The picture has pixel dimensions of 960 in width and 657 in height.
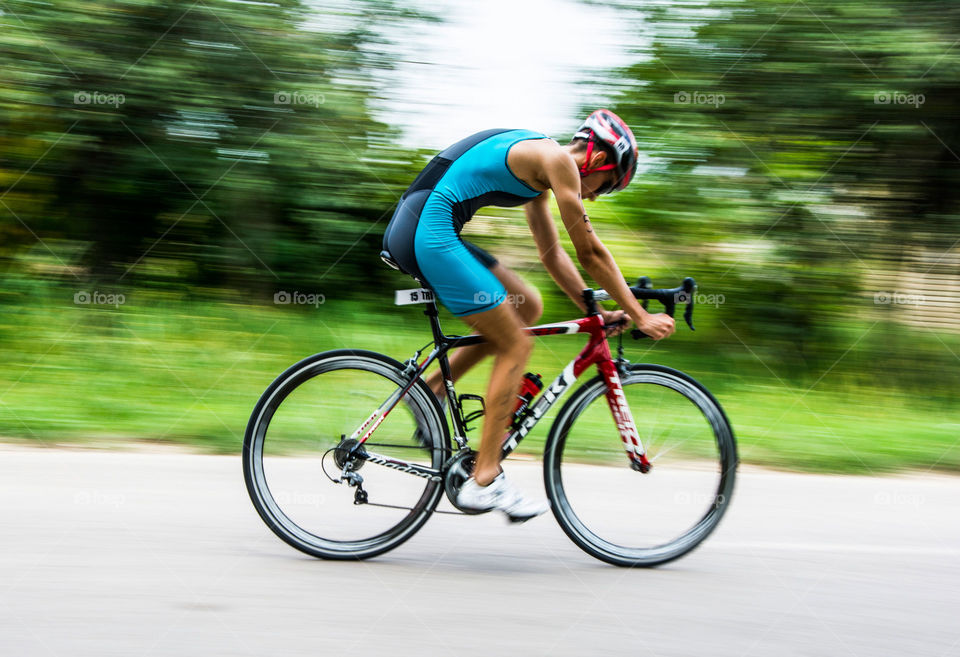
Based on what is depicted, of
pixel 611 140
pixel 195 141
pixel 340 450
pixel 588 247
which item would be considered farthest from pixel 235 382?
pixel 611 140

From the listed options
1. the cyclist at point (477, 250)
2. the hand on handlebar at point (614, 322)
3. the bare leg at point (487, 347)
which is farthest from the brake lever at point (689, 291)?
the bare leg at point (487, 347)

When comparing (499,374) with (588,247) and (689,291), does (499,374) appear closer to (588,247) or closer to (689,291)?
(588,247)

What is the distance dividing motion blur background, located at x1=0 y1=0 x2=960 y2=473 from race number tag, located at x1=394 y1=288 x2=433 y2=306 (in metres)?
3.46

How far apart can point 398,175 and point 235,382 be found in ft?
8.51

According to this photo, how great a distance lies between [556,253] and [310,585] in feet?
5.50

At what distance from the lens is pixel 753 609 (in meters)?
3.12

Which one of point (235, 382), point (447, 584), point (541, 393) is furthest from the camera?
point (235, 382)

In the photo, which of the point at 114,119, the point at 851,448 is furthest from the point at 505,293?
the point at 114,119

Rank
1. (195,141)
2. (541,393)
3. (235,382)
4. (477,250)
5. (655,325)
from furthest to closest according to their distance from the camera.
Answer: (195,141)
(235,382)
(541,393)
(477,250)
(655,325)

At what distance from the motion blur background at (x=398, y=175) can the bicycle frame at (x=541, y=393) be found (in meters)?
3.30

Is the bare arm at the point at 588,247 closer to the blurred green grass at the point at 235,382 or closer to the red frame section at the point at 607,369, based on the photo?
the red frame section at the point at 607,369

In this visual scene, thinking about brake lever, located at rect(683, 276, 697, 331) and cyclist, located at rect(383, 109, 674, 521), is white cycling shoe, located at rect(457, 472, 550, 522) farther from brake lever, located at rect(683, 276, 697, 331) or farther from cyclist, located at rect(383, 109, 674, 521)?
brake lever, located at rect(683, 276, 697, 331)

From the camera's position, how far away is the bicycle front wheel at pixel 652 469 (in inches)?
141

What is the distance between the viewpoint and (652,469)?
145 inches
